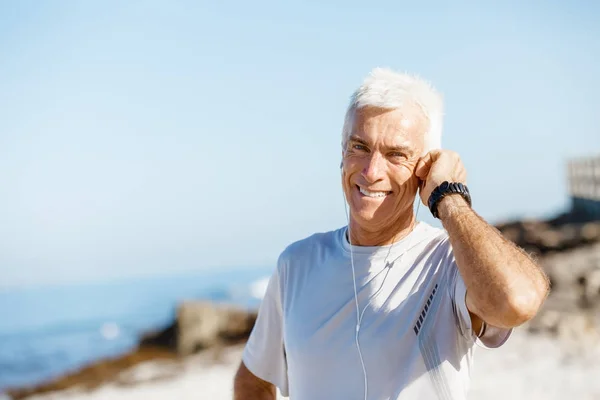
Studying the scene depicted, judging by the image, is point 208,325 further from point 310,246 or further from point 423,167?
point 423,167

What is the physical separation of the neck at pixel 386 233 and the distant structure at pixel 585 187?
2002 centimetres

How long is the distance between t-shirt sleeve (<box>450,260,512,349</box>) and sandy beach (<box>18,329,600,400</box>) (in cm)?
535

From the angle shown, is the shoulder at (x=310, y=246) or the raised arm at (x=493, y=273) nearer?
the raised arm at (x=493, y=273)

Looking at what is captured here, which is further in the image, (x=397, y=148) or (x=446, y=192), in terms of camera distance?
(x=397, y=148)

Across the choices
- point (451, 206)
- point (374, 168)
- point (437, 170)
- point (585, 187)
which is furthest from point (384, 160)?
point (585, 187)

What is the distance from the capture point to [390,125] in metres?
2.39

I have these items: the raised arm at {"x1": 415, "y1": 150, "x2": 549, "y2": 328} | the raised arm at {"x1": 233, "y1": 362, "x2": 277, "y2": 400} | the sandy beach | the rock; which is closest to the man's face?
the raised arm at {"x1": 415, "y1": 150, "x2": 549, "y2": 328}

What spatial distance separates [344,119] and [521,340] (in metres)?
7.32

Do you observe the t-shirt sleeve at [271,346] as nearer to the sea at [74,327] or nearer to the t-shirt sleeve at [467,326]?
the t-shirt sleeve at [467,326]

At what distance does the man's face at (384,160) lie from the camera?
239 centimetres

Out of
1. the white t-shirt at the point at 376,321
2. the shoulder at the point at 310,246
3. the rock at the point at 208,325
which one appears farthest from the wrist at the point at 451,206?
the rock at the point at 208,325

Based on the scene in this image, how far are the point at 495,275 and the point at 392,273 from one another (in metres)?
0.48

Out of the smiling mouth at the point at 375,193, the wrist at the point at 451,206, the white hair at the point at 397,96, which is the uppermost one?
the white hair at the point at 397,96

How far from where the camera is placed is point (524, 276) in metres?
1.98
